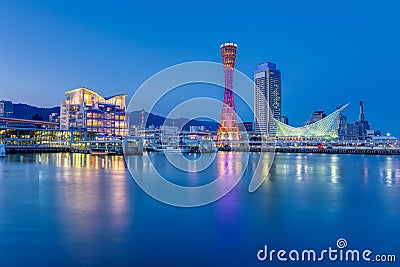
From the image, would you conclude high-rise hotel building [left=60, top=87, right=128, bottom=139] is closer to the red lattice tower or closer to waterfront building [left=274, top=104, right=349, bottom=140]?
the red lattice tower

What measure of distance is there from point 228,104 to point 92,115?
23.2 meters

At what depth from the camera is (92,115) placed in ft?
176

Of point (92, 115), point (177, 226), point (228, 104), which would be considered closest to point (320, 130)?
point (228, 104)

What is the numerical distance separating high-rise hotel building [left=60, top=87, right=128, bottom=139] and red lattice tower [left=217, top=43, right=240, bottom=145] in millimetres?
18221

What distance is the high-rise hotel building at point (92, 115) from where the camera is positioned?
53.5 metres

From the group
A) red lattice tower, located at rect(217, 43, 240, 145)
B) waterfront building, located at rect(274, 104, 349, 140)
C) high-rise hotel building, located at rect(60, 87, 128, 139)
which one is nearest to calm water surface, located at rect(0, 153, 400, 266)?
high-rise hotel building, located at rect(60, 87, 128, 139)

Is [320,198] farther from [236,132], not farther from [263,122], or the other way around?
[263,122]

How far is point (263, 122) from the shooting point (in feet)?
398

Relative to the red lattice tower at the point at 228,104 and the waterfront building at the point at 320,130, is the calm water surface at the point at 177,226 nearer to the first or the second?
the red lattice tower at the point at 228,104

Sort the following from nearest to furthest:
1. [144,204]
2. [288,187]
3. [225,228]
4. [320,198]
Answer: [225,228]
[144,204]
[320,198]
[288,187]

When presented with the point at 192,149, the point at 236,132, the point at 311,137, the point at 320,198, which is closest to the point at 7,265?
the point at 320,198

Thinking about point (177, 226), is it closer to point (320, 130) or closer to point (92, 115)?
point (92, 115)

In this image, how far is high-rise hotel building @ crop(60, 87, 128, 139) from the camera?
53.5m

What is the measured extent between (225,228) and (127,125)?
179ft
